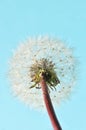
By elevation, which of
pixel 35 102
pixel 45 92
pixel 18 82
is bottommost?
pixel 45 92

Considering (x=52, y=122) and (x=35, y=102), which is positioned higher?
(x=35, y=102)

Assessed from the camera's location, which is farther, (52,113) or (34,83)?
(34,83)

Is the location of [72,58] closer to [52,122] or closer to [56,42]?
[56,42]

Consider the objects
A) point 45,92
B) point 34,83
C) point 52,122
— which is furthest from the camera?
point 34,83

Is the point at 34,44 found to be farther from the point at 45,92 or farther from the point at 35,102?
the point at 45,92

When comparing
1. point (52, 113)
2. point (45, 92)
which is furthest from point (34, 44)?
point (52, 113)

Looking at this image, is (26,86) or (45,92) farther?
(26,86)

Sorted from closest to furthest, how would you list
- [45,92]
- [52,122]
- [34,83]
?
[52,122]
[45,92]
[34,83]

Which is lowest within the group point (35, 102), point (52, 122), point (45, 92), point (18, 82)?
point (52, 122)

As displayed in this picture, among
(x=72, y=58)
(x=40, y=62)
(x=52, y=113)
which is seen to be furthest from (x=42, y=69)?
(x=52, y=113)
